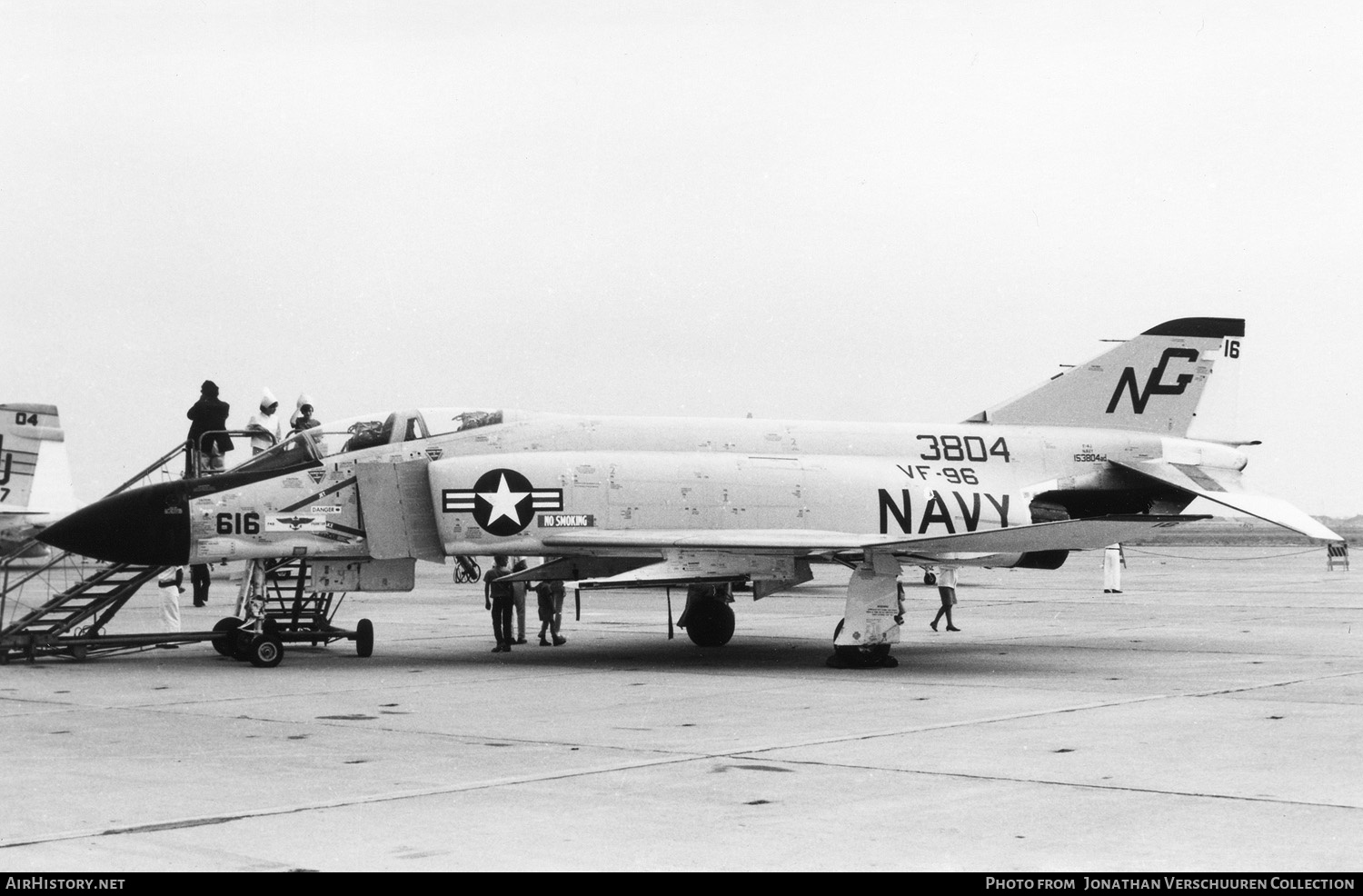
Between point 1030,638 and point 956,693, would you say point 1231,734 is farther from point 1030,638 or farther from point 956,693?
point 1030,638

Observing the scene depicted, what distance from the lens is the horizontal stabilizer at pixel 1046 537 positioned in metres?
13.1

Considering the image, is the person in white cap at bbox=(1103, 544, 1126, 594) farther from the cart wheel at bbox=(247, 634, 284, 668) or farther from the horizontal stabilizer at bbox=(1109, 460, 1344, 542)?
the cart wheel at bbox=(247, 634, 284, 668)

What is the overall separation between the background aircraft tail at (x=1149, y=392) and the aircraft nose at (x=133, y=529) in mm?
9671

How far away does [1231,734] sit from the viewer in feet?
31.0

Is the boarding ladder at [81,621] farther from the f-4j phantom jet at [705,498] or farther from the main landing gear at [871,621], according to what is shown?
the main landing gear at [871,621]

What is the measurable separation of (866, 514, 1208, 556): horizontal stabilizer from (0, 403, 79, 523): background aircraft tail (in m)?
21.8

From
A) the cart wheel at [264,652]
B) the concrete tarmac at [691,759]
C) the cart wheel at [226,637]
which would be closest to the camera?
the concrete tarmac at [691,759]

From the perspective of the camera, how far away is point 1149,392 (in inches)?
722

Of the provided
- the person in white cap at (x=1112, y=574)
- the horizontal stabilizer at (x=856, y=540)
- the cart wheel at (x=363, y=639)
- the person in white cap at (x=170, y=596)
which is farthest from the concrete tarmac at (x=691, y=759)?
the person in white cap at (x=1112, y=574)

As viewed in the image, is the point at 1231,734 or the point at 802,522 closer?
the point at 1231,734

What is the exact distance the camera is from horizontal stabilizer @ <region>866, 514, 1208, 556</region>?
43.1 feet

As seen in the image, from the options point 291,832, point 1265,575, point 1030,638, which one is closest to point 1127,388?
point 1030,638

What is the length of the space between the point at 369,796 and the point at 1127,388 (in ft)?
43.8

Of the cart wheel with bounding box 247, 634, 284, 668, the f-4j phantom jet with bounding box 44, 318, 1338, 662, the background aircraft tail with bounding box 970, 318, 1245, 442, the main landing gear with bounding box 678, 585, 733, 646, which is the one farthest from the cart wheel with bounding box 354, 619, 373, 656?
the background aircraft tail with bounding box 970, 318, 1245, 442
